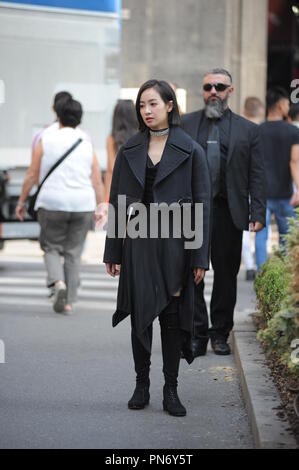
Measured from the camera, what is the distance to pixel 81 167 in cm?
1043

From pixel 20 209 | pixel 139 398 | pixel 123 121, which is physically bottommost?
pixel 139 398

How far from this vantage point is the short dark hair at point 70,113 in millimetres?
10328

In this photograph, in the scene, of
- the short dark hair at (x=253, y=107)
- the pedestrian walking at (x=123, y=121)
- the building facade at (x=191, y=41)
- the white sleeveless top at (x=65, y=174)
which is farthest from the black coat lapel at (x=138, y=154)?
the building facade at (x=191, y=41)

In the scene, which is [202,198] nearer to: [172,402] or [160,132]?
[160,132]

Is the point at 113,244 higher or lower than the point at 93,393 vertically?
higher

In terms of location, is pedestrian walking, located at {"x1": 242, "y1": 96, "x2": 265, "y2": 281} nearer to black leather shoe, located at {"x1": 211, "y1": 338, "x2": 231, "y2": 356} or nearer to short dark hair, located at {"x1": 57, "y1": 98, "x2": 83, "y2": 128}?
short dark hair, located at {"x1": 57, "y1": 98, "x2": 83, "y2": 128}

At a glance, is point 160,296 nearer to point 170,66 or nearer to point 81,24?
point 81,24

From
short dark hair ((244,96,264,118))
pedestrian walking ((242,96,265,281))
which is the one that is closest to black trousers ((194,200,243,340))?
pedestrian walking ((242,96,265,281))

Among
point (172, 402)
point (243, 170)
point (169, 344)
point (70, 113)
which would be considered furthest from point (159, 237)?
point (70, 113)

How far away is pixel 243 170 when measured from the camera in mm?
8141

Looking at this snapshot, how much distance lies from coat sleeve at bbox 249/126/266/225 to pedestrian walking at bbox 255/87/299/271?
3.82 metres

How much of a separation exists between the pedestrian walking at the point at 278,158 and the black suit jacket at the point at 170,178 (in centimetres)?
550

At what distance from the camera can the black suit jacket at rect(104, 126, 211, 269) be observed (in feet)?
21.3

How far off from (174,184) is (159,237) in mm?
311
